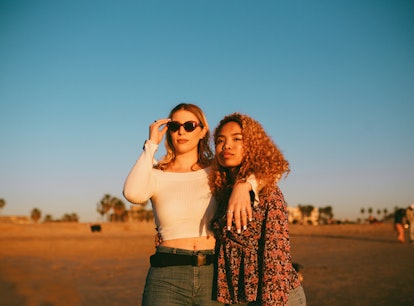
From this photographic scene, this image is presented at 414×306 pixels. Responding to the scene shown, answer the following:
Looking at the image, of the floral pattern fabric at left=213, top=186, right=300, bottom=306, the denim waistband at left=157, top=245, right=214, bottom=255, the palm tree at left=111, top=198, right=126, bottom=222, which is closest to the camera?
the floral pattern fabric at left=213, top=186, right=300, bottom=306

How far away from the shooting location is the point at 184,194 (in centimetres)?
361

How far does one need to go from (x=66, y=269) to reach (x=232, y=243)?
590 inches

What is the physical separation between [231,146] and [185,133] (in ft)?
2.44

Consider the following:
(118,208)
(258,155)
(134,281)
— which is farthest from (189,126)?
(118,208)

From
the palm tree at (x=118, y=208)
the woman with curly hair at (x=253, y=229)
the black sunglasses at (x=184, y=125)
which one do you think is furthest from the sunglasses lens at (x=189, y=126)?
the palm tree at (x=118, y=208)

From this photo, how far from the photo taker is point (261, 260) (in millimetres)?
2988

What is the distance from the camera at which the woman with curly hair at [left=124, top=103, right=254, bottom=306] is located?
331 centimetres

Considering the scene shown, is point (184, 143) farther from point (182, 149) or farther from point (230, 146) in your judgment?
point (230, 146)

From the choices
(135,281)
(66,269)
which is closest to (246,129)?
(135,281)

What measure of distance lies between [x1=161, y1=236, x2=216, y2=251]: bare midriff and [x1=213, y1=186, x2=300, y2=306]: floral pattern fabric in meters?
0.26

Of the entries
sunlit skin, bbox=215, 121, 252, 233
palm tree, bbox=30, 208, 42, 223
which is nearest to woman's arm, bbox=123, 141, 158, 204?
sunlit skin, bbox=215, 121, 252, 233

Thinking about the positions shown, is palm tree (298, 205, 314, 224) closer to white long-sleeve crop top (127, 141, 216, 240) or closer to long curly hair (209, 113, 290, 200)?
white long-sleeve crop top (127, 141, 216, 240)

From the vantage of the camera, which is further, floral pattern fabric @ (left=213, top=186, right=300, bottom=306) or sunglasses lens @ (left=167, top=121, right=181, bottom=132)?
sunglasses lens @ (left=167, top=121, right=181, bottom=132)

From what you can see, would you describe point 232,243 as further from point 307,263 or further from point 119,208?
point 119,208
